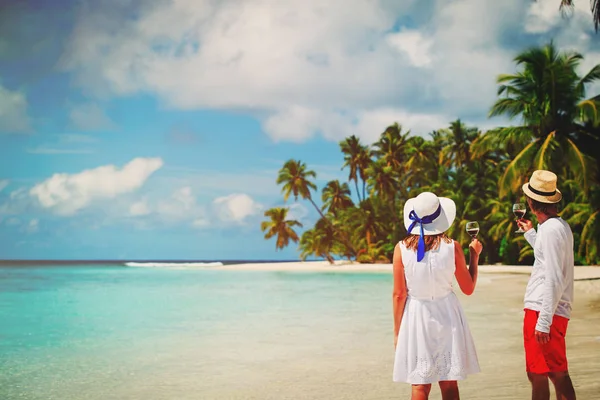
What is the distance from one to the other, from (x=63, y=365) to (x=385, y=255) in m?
38.5

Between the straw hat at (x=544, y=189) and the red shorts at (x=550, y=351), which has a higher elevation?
the straw hat at (x=544, y=189)

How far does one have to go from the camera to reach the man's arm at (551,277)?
3.34 metres

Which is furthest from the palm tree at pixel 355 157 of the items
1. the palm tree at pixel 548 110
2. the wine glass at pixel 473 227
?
the wine glass at pixel 473 227

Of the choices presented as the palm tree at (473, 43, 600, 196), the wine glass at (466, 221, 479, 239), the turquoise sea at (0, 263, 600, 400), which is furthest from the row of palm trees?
the wine glass at (466, 221, 479, 239)

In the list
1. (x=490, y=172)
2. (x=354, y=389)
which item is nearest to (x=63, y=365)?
(x=354, y=389)

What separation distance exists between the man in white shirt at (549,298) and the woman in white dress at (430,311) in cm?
38

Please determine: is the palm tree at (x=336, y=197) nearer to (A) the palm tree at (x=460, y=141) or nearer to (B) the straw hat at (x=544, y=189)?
(A) the palm tree at (x=460, y=141)

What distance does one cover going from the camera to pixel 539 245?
3486 mm

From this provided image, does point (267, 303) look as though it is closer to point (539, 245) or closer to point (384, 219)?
point (539, 245)

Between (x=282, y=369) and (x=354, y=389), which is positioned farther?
(x=282, y=369)

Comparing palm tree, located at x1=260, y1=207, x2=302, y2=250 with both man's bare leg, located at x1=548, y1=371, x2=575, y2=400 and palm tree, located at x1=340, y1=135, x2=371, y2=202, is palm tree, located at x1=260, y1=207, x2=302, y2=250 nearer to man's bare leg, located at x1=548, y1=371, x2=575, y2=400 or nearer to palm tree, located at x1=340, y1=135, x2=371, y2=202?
palm tree, located at x1=340, y1=135, x2=371, y2=202

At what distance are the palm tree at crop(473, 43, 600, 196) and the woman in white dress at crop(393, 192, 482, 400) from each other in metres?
18.6

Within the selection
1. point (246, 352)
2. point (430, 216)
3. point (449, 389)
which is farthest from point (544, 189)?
point (246, 352)

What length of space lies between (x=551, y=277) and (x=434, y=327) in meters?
0.68
